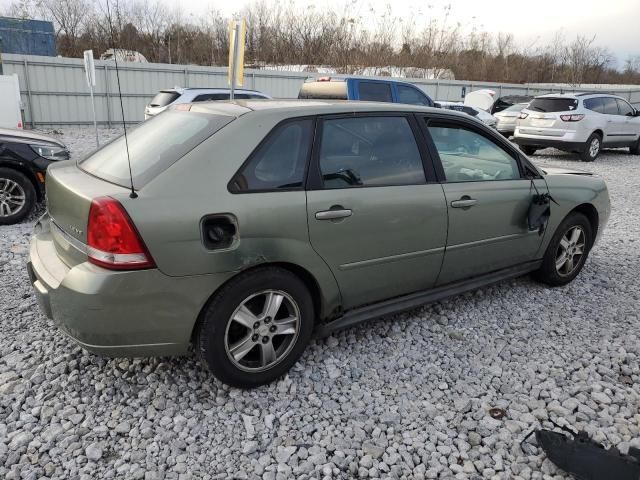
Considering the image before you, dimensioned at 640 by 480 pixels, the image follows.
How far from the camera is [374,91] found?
36.2ft

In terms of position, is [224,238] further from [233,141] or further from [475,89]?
[475,89]

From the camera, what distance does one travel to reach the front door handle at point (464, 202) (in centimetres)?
349

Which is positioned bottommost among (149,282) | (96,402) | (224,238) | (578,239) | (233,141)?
(96,402)

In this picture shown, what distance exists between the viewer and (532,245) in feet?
13.7

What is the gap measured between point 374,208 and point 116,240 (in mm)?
1459

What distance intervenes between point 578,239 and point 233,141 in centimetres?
337

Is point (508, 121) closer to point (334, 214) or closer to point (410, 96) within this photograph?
point (410, 96)

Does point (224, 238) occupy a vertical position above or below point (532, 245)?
above

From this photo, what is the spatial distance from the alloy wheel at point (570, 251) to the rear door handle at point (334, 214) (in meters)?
2.41

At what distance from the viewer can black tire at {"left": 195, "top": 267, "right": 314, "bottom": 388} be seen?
2648 mm

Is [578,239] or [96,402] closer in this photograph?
[96,402]

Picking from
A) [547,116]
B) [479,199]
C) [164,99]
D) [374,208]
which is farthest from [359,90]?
[374,208]

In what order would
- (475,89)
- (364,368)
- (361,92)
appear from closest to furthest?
(364,368), (361,92), (475,89)

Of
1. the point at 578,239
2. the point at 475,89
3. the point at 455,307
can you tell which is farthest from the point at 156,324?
the point at 475,89
